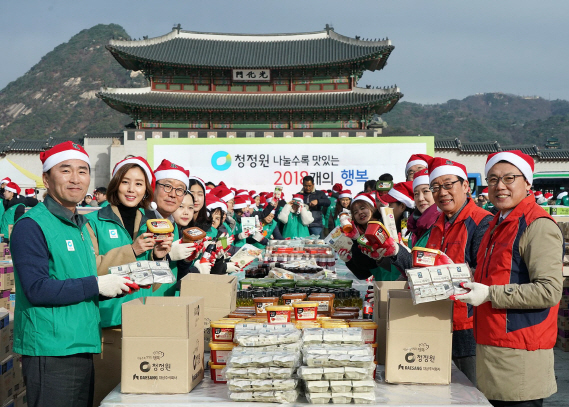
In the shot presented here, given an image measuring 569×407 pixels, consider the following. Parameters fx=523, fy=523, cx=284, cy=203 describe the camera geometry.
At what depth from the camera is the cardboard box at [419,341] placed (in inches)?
100.0

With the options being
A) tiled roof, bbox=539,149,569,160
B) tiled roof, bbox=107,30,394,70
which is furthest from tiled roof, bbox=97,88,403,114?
tiled roof, bbox=539,149,569,160

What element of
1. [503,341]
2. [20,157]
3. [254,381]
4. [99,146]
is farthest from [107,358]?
[20,157]

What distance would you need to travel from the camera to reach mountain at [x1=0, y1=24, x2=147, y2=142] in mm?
71000

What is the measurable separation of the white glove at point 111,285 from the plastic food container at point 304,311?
949 millimetres

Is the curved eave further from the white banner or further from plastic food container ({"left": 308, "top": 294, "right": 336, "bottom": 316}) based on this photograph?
plastic food container ({"left": 308, "top": 294, "right": 336, "bottom": 316})

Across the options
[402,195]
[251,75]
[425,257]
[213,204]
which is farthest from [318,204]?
[251,75]

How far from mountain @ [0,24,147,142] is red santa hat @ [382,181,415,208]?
64.3 m

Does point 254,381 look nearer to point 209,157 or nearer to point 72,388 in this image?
point 72,388

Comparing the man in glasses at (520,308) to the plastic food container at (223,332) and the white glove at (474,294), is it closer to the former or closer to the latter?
the white glove at (474,294)

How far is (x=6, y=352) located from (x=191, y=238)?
1723 millimetres

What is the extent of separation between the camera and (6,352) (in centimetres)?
388

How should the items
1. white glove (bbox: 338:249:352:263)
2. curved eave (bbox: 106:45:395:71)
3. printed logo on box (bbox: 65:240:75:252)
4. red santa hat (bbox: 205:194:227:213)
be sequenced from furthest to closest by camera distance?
Result: curved eave (bbox: 106:45:395:71)
red santa hat (bbox: 205:194:227:213)
white glove (bbox: 338:249:352:263)
printed logo on box (bbox: 65:240:75:252)

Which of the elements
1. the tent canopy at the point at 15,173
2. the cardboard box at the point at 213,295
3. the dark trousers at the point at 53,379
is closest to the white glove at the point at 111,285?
the dark trousers at the point at 53,379

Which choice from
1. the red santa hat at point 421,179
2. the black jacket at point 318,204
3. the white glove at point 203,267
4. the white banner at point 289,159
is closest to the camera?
the white glove at point 203,267
